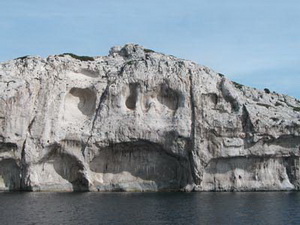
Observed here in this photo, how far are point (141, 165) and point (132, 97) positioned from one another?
414 inches

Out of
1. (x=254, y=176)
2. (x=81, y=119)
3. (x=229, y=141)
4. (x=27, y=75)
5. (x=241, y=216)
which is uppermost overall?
(x=27, y=75)

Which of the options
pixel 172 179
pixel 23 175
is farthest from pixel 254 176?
pixel 23 175

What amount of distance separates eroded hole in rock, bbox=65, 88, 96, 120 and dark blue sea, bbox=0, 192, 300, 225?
14.8 meters

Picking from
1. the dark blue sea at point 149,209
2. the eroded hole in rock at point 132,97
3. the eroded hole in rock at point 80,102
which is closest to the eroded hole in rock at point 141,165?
the eroded hole in rock at point 132,97

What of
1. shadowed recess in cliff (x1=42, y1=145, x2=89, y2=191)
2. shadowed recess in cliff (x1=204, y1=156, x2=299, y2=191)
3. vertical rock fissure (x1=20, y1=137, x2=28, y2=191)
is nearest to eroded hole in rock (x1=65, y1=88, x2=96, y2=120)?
shadowed recess in cliff (x1=42, y1=145, x2=89, y2=191)

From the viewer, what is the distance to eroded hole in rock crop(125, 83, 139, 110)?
64375 mm

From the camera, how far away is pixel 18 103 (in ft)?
195

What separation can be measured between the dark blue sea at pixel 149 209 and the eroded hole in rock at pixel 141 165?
27.1ft

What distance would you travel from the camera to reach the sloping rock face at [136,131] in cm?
5925

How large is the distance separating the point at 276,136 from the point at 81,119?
28.2 meters

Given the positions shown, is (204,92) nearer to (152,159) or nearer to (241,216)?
(152,159)

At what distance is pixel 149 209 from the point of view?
136 ft

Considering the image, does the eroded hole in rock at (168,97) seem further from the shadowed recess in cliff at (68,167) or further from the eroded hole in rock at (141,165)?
the shadowed recess in cliff at (68,167)

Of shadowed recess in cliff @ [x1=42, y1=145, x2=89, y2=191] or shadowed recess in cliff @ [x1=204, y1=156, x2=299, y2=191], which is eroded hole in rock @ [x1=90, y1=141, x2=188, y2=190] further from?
shadowed recess in cliff @ [x1=204, y1=156, x2=299, y2=191]
